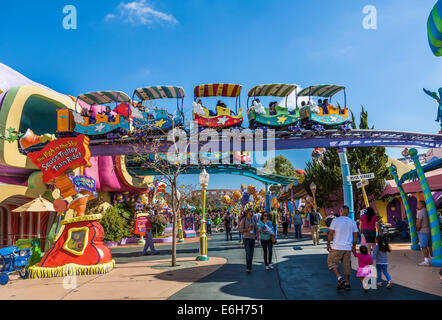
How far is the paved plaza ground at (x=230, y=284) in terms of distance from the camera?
215 inches

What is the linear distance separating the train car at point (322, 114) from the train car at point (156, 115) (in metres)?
5.88

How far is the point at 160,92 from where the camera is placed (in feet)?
49.2

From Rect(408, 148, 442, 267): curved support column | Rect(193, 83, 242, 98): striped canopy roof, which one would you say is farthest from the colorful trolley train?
Rect(408, 148, 442, 267): curved support column

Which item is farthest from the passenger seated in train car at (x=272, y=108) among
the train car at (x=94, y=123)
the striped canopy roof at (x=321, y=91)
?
the train car at (x=94, y=123)

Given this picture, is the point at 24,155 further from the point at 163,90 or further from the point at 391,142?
the point at 391,142

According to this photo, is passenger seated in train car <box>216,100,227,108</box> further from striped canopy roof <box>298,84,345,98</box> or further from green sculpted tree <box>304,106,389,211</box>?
green sculpted tree <box>304,106,389,211</box>

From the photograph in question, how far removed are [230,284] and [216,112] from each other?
948 centimetres

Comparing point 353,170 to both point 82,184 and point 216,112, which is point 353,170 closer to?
point 216,112

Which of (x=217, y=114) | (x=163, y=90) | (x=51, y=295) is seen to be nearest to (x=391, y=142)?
(x=217, y=114)

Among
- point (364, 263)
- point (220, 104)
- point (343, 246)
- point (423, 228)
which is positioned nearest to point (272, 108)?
point (220, 104)

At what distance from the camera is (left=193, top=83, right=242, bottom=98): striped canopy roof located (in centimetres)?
1452

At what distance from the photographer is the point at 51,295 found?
6.17 m

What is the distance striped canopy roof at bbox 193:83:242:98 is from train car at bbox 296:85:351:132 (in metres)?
3.07

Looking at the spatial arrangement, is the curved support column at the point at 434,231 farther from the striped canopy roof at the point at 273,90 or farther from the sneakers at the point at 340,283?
the striped canopy roof at the point at 273,90
